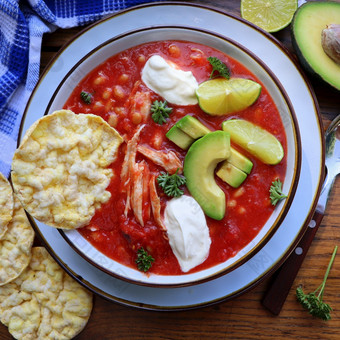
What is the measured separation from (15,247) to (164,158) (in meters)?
1.54

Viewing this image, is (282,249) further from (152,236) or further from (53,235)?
(53,235)

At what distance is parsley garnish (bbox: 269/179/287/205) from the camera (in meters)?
3.43

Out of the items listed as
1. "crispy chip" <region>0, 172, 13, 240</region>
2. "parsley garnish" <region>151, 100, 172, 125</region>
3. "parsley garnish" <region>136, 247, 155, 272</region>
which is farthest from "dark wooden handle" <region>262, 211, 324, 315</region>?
"crispy chip" <region>0, 172, 13, 240</region>

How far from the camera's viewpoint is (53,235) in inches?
151

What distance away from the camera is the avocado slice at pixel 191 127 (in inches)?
136

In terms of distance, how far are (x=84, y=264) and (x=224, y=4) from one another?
2594 mm

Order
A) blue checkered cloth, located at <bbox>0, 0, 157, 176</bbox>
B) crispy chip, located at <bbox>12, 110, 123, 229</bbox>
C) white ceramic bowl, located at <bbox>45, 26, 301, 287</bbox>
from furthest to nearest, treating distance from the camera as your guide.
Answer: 1. blue checkered cloth, located at <bbox>0, 0, 157, 176</bbox>
2. white ceramic bowl, located at <bbox>45, 26, 301, 287</bbox>
3. crispy chip, located at <bbox>12, 110, 123, 229</bbox>

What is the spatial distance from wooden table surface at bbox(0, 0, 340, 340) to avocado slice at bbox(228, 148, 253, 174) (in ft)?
3.27

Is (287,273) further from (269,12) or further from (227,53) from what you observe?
(269,12)

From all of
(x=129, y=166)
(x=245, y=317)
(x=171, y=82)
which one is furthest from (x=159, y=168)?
(x=245, y=317)

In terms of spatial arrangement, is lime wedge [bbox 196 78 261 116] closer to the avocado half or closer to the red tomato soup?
the red tomato soup

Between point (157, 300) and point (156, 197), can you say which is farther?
point (157, 300)

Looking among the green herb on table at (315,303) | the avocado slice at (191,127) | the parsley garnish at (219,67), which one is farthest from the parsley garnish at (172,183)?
the green herb on table at (315,303)

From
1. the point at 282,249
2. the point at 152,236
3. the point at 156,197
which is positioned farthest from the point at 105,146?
the point at 282,249
